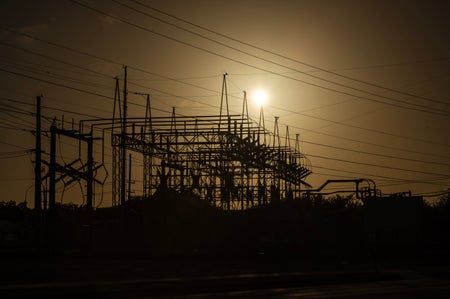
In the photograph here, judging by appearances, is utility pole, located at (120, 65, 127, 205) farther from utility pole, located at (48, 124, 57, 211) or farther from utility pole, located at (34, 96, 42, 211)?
utility pole, located at (34, 96, 42, 211)

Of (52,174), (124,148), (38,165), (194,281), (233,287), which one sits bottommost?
(233,287)

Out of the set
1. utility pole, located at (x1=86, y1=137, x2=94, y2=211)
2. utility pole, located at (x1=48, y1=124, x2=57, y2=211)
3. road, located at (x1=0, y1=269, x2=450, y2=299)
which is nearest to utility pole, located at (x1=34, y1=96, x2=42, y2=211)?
utility pole, located at (x1=48, y1=124, x2=57, y2=211)

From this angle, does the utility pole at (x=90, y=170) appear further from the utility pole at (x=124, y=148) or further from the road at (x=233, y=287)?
the road at (x=233, y=287)

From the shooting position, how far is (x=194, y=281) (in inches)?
810

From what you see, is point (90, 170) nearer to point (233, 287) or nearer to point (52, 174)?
point (52, 174)

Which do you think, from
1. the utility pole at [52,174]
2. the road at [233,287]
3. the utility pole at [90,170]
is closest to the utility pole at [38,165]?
the utility pole at [52,174]

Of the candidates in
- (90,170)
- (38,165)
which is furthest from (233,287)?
(90,170)

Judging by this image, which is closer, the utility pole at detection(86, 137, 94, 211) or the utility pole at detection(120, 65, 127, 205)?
the utility pole at detection(120, 65, 127, 205)

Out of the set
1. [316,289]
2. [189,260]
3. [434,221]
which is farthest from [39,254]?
[434,221]

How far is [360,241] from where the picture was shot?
4475 centimetres

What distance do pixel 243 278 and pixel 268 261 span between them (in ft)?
39.6

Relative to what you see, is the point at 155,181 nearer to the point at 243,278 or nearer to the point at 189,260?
the point at 189,260

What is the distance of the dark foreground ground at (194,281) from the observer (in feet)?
58.1

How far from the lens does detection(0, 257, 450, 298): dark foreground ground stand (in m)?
17.7
